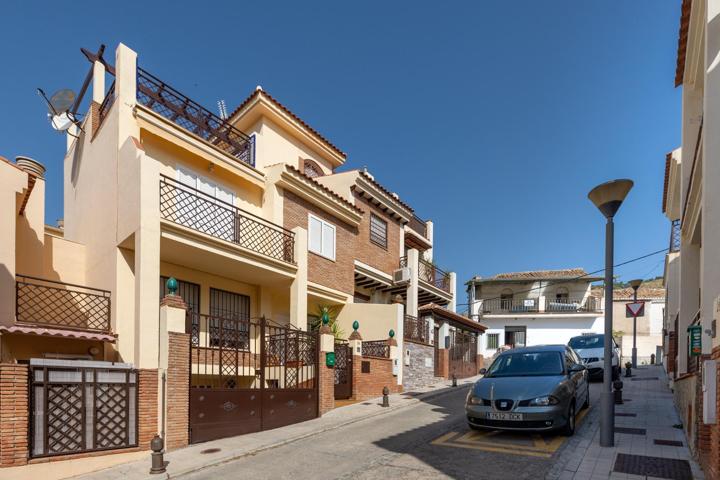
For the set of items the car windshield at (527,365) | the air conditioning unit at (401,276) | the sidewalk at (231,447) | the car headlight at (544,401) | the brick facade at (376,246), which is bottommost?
the sidewalk at (231,447)

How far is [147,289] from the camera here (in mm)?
9438

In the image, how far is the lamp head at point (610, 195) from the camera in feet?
26.7

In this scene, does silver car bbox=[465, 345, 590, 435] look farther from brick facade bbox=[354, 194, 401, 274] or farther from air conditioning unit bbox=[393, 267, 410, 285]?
air conditioning unit bbox=[393, 267, 410, 285]

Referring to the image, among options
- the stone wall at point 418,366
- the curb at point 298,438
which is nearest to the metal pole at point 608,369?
the curb at point 298,438

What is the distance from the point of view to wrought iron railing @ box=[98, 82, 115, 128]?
1202 centimetres

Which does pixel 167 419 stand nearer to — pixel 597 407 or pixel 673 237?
pixel 597 407

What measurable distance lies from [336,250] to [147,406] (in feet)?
32.1

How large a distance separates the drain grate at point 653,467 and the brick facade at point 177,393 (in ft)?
25.0

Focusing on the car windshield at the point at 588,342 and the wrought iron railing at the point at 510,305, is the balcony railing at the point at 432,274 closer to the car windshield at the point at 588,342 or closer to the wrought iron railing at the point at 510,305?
the car windshield at the point at 588,342

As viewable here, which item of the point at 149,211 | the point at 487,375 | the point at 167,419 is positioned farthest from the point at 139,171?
the point at 487,375

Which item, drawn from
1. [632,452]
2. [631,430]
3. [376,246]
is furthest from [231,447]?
[376,246]

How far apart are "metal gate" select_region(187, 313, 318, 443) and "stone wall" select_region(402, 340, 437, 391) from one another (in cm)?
574

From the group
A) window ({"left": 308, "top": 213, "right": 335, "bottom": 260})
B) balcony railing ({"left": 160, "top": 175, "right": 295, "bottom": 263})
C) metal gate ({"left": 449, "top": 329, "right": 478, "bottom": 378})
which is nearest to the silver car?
balcony railing ({"left": 160, "top": 175, "right": 295, "bottom": 263})

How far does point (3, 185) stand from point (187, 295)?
5271 mm
